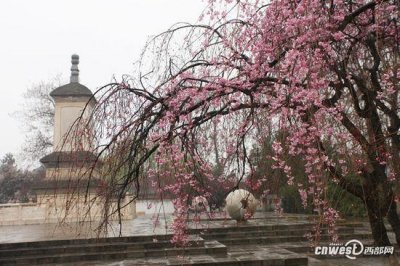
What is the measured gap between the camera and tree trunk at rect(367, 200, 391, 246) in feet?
17.6

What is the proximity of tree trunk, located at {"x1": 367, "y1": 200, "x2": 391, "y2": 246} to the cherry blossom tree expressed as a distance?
2cm

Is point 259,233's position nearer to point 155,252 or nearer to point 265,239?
point 265,239

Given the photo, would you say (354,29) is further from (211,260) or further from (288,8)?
(211,260)

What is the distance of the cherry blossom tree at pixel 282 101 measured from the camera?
167 inches

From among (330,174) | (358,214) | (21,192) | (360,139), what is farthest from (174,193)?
(21,192)

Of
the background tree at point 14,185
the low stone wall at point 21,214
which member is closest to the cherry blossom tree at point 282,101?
the low stone wall at point 21,214

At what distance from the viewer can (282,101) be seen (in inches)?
175

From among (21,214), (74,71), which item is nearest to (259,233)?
(21,214)

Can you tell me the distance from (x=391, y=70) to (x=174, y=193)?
3.02 metres

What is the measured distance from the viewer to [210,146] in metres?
6.23

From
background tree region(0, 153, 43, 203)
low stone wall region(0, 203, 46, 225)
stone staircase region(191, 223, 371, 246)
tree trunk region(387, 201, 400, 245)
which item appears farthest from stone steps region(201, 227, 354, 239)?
background tree region(0, 153, 43, 203)

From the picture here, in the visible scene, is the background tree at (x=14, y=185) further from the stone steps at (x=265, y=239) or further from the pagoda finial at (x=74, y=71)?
the stone steps at (x=265, y=239)

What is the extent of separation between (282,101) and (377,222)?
2.30 metres

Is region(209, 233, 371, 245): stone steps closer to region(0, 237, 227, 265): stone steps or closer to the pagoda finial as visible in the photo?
region(0, 237, 227, 265): stone steps
